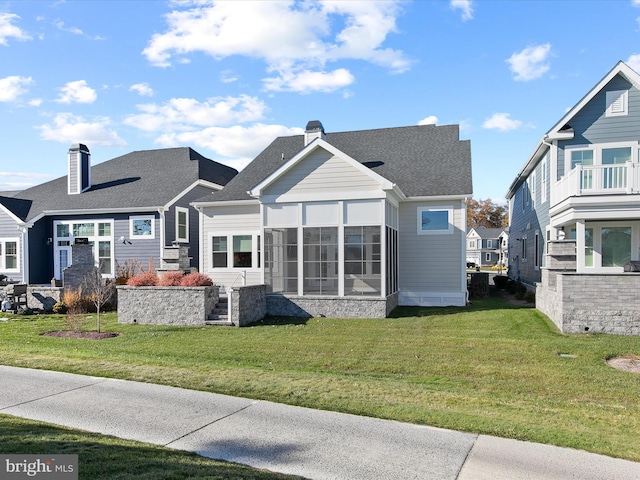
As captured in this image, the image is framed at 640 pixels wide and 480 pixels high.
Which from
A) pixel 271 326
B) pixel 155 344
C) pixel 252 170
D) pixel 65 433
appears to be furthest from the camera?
pixel 252 170

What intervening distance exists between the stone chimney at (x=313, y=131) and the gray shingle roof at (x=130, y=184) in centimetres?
627

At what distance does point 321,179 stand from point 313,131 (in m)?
6.46

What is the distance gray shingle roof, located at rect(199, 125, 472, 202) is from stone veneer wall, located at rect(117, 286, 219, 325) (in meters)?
5.54

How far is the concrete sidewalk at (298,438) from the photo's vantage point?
469cm

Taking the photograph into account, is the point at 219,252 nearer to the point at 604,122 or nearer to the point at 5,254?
the point at 5,254

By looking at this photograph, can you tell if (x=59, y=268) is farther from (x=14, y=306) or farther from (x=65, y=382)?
(x=65, y=382)

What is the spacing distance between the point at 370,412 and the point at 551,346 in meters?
6.13

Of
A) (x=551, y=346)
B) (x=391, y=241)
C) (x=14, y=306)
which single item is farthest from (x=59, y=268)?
(x=551, y=346)

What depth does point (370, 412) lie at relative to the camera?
639cm

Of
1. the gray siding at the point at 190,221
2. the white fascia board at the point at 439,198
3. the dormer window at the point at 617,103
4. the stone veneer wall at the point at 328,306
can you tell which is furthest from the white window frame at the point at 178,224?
the dormer window at the point at 617,103

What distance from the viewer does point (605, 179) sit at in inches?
555

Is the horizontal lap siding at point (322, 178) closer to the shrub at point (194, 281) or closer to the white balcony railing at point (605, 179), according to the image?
the shrub at point (194, 281)

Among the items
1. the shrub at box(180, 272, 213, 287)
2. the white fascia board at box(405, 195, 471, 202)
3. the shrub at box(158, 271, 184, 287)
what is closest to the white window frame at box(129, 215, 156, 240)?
the shrub at box(158, 271, 184, 287)

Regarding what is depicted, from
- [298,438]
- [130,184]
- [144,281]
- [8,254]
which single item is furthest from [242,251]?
[298,438]
